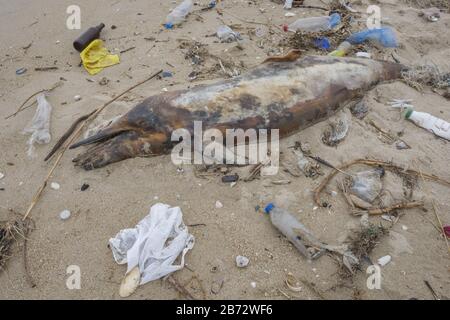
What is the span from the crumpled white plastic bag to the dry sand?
2.8 inches

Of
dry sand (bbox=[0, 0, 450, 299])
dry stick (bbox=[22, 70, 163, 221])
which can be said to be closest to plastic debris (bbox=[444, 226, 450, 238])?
dry sand (bbox=[0, 0, 450, 299])

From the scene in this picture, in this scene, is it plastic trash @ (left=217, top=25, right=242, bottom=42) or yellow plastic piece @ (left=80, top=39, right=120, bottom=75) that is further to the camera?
plastic trash @ (left=217, top=25, right=242, bottom=42)

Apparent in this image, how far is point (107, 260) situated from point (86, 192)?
672 millimetres

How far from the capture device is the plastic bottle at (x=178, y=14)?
16.0ft

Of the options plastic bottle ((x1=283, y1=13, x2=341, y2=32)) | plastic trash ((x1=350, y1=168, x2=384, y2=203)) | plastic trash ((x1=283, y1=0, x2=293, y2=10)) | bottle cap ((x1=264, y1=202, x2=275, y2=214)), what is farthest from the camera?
plastic trash ((x1=283, y1=0, x2=293, y2=10))

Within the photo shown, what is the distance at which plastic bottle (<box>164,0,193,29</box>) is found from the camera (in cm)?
488

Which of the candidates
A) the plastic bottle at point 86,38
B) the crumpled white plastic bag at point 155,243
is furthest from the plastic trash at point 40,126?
the crumpled white plastic bag at point 155,243

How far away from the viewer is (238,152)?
2.99 metres

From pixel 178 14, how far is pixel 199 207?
3.30 meters

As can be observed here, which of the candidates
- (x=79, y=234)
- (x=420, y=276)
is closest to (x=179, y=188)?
(x=79, y=234)

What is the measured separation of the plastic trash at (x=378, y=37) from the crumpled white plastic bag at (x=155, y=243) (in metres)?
3.33

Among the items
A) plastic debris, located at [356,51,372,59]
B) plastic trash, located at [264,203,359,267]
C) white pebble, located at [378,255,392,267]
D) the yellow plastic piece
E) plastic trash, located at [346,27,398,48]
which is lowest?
white pebble, located at [378,255,392,267]

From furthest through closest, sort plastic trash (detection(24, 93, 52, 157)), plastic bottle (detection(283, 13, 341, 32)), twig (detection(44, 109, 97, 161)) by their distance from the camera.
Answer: plastic bottle (detection(283, 13, 341, 32)) < plastic trash (detection(24, 93, 52, 157)) < twig (detection(44, 109, 97, 161))

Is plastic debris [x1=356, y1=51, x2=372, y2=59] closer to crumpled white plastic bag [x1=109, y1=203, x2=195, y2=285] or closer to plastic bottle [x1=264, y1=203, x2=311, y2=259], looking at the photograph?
plastic bottle [x1=264, y1=203, x2=311, y2=259]
